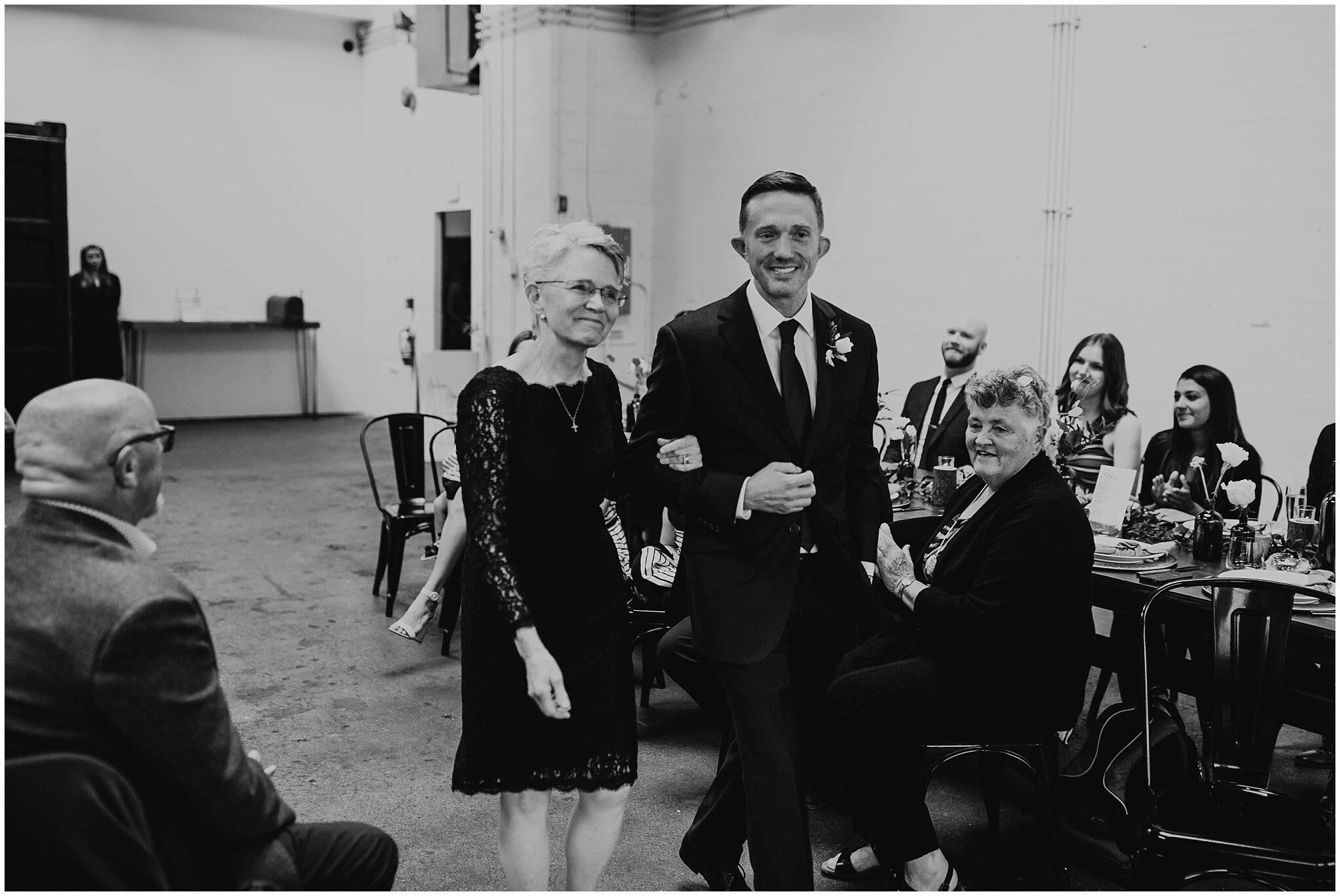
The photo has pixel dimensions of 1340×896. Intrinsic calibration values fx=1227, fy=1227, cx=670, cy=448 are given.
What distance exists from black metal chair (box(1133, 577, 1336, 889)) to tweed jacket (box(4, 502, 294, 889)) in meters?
1.93

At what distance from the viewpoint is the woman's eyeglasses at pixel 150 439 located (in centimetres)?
175

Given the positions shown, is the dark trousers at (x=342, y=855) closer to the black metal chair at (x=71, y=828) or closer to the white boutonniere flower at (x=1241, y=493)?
the black metal chair at (x=71, y=828)

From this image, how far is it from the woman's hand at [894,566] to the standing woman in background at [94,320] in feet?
34.9

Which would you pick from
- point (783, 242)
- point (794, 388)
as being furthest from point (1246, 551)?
point (783, 242)

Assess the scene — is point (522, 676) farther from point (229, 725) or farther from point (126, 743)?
point (126, 743)

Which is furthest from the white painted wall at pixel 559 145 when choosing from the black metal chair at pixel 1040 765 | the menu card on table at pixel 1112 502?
the black metal chair at pixel 1040 765

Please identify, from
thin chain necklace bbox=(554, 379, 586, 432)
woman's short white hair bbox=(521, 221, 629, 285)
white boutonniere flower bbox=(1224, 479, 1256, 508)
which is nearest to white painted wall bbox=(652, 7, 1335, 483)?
white boutonniere flower bbox=(1224, 479, 1256, 508)

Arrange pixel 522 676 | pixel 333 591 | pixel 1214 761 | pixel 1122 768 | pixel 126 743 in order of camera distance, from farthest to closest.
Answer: pixel 333 591, pixel 1122 768, pixel 1214 761, pixel 522 676, pixel 126 743

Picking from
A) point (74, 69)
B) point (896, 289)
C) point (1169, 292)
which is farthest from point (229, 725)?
point (74, 69)

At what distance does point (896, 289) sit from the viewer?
26.2 feet

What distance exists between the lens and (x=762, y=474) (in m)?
2.46

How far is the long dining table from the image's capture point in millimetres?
2893

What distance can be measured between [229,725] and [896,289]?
264 inches

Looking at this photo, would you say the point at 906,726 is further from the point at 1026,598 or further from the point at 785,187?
the point at 785,187
